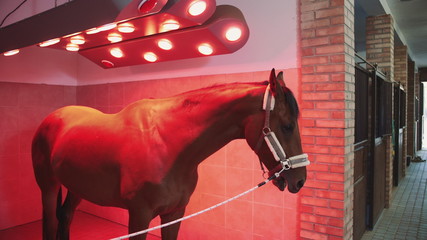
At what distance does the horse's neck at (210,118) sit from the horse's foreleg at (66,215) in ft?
4.72

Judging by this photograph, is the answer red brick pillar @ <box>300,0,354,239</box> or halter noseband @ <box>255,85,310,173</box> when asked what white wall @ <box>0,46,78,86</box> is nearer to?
red brick pillar @ <box>300,0,354,239</box>

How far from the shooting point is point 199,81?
11.0ft

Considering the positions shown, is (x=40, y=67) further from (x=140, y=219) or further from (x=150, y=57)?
(x=140, y=219)

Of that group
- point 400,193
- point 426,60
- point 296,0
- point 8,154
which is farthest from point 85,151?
point 426,60

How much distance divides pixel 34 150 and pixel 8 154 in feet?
5.29

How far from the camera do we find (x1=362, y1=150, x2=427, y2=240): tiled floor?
3785 millimetres

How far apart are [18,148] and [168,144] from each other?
3190 mm

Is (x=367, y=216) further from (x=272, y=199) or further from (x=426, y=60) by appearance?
(x=426, y=60)

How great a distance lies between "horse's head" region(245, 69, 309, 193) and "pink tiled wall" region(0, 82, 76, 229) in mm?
3594

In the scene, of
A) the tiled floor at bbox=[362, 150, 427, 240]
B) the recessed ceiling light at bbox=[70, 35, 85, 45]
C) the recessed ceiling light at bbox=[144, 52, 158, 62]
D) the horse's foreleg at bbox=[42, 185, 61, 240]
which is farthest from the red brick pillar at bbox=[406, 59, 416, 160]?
the horse's foreleg at bbox=[42, 185, 61, 240]

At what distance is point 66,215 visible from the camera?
2.82m

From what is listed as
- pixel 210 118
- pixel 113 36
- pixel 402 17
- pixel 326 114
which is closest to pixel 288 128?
pixel 210 118

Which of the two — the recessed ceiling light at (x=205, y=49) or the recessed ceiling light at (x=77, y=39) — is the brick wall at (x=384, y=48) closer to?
the recessed ceiling light at (x=205, y=49)

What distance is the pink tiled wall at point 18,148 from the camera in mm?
3977
